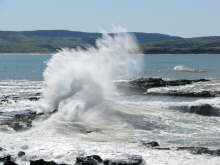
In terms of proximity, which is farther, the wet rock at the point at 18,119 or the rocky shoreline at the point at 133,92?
the rocky shoreline at the point at 133,92

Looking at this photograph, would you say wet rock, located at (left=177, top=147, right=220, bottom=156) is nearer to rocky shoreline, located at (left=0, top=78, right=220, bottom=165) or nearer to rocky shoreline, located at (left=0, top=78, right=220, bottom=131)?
rocky shoreline, located at (left=0, top=78, right=220, bottom=165)

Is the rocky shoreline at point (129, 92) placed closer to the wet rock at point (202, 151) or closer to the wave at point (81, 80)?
the wet rock at point (202, 151)

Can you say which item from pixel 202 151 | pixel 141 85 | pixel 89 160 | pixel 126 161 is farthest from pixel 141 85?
pixel 89 160

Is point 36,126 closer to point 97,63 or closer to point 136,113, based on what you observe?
point 136,113

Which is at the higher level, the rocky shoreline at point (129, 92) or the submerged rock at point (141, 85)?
the submerged rock at point (141, 85)

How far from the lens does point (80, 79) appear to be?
49.6m

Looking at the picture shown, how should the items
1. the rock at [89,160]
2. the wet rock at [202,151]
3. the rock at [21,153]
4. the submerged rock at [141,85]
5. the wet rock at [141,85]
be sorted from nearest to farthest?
the rock at [89,160] < the wet rock at [202,151] < the rock at [21,153] < the submerged rock at [141,85] < the wet rock at [141,85]

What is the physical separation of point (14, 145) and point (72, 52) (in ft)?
88.1

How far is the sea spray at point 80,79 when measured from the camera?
4528 cm

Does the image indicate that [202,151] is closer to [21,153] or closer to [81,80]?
[21,153]

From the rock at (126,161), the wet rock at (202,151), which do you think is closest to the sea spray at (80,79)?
the wet rock at (202,151)

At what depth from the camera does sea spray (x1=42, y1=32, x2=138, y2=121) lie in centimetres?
4528

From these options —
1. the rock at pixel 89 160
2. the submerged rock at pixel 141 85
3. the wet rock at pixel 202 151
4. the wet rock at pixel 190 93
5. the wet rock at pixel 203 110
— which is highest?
the submerged rock at pixel 141 85

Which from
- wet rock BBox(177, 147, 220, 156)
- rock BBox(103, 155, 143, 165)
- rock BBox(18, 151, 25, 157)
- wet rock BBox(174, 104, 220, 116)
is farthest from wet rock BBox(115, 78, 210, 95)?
rock BBox(103, 155, 143, 165)
